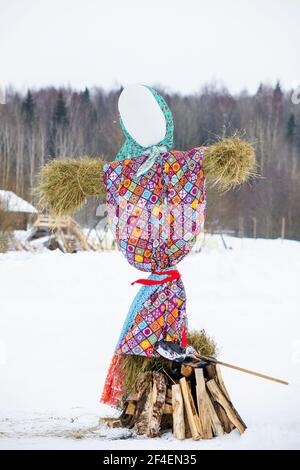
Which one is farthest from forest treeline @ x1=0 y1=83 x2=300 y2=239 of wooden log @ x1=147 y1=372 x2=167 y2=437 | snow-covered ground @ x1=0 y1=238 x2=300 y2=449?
wooden log @ x1=147 y1=372 x2=167 y2=437

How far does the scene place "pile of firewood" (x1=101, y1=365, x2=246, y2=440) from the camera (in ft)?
8.25

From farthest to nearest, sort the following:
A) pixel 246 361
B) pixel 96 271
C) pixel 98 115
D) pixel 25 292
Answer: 1. pixel 98 115
2. pixel 96 271
3. pixel 25 292
4. pixel 246 361

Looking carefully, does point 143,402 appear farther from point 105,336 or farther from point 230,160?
point 105,336

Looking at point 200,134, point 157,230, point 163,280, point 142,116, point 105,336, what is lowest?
point 105,336

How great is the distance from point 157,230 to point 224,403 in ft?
2.87

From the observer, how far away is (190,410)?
2.51 meters

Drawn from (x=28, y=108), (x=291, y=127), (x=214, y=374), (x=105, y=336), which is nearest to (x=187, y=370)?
(x=214, y=374)

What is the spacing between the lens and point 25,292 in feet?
21.1

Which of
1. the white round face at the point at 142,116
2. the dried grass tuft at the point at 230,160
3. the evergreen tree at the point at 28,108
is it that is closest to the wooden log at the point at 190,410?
the dried grass tuft at the point at 230,160

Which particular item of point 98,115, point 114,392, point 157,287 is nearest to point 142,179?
point 157,287

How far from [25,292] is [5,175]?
177 inches

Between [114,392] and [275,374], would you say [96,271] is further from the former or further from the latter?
[114,392]

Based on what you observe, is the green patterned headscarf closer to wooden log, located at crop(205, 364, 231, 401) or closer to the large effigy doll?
the large effigy doll

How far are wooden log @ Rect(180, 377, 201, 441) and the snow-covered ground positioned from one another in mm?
56
